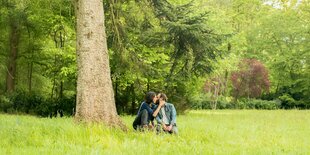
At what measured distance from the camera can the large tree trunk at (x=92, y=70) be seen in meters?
9.12

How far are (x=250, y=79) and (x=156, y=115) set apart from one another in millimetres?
37886

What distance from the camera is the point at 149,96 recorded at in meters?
10.3

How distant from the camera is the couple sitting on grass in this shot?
32.9ft

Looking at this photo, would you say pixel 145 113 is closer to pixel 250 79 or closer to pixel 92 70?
pixel 92 70

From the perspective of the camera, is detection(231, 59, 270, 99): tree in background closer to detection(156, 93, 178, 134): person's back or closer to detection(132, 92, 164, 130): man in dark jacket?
detection(156, 93, 178, 134): person's back

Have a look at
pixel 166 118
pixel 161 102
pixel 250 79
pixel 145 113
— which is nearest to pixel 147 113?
pixel 145 113

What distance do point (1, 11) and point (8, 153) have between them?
19.8 metres

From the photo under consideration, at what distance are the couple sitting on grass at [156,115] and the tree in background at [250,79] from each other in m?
36.7

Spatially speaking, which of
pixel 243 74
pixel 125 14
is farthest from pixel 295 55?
pixel 125 14

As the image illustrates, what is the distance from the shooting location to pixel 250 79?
4656 centimetres

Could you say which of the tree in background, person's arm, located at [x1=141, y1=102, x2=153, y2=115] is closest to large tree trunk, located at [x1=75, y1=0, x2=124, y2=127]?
person's arm, located at [x1=141, y1=102, x2=153, y2=115]

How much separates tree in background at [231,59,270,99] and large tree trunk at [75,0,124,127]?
38124mm

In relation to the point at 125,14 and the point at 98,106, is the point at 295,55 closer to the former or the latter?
the point at 125,14

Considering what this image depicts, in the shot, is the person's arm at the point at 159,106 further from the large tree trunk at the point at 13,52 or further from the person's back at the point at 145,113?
the large tree trunk at the point at 13,52
